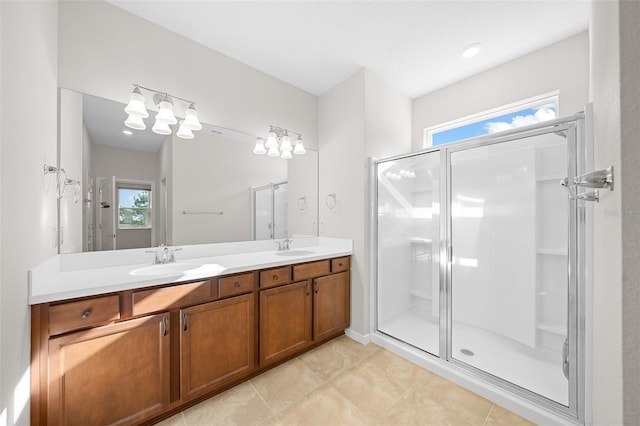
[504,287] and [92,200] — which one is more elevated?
[92,200]

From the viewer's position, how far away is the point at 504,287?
2.01 meters

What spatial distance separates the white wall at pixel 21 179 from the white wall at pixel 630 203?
5.31 feet

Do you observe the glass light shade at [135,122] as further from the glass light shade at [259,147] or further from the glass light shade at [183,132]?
the glass light shade at [259,147]

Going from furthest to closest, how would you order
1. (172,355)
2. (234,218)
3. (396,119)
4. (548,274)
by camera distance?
(396,119) → (234,218) → (548,274) → (172,355)

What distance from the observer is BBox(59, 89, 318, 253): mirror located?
1.60 m

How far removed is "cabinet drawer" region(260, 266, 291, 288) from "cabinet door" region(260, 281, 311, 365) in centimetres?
5

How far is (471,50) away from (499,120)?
0.78 metres

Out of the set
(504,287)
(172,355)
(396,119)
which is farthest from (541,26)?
(172,355)

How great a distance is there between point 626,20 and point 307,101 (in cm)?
269

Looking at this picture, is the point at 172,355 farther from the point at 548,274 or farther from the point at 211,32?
the point at 548,274

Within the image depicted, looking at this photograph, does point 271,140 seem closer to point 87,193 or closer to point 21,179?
point 87,193

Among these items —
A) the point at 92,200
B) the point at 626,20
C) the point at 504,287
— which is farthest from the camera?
the point at 504,287

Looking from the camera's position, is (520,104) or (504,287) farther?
(520,104)

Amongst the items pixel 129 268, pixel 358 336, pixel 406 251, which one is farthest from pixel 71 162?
pixel 406 251
